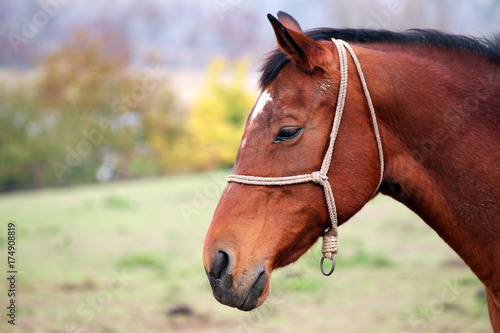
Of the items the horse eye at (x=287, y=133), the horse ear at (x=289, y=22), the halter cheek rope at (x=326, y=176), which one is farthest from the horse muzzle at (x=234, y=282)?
the horse ear at (x=289, y=22)

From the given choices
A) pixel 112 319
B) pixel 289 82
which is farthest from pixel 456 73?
pixel 112 319

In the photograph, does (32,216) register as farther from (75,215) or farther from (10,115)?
(10,115)

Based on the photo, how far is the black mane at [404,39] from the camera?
209 cm

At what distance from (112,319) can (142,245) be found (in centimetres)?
320

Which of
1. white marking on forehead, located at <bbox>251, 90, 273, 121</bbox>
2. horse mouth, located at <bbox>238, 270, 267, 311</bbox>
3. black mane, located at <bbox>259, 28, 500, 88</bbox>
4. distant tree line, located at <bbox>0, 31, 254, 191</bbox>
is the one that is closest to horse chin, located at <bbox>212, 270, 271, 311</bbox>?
horse mouth, located at <bbox>238, 270, 267, 311</bbox>

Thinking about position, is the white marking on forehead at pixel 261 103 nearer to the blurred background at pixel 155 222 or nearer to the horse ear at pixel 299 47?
the horse ear at pixel 299 47

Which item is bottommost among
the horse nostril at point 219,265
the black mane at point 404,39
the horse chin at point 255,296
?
the horse chin at point 255,296

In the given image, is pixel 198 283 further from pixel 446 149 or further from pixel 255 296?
pixel 446 149

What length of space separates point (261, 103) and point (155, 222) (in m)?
8.27

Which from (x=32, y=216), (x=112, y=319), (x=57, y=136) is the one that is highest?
(x=112, y=319)

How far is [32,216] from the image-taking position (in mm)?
10164

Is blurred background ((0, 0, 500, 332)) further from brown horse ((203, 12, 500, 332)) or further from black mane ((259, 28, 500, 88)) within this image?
brown horse ((203, 12, 500, 332))

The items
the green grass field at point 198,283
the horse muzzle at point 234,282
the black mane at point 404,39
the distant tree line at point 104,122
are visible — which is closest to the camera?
the horse muzzle at point 234,282

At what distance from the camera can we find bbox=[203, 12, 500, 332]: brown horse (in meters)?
1.87
